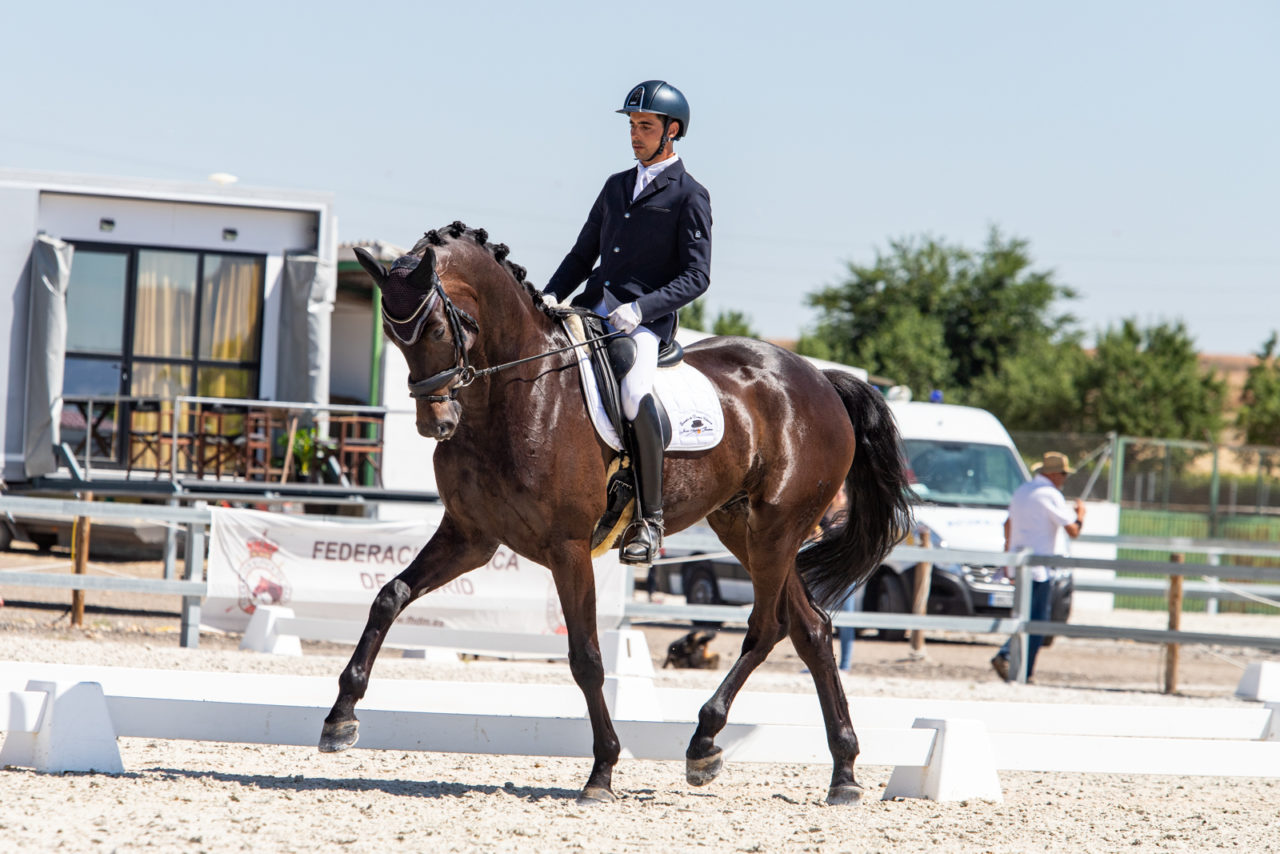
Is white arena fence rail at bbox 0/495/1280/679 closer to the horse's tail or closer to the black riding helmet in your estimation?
the horse's tail

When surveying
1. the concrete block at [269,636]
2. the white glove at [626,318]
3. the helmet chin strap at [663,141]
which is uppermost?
the helmet chin strap at [663,141]

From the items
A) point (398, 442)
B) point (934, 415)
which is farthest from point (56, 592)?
point (934, 415)

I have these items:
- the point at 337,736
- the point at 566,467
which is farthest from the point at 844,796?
the point at 337,736

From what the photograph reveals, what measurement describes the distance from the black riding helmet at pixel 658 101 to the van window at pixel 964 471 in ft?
33.5

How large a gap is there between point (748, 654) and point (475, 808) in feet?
4.78

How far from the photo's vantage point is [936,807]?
521cm

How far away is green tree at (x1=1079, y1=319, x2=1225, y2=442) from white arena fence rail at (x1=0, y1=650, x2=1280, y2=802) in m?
39.2

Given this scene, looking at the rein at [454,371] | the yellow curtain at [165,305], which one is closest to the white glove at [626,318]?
the rein at [454,371]

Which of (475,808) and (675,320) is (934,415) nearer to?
(675,320)

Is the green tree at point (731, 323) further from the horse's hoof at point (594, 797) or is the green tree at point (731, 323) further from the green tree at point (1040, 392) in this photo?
the horse's hoof at point (594, 797)

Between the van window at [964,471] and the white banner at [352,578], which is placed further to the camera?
the van window at [964,471]

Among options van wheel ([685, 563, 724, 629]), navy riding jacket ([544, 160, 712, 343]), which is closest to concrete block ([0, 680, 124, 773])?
navy riding jacket ([544, 160, 712, 343])

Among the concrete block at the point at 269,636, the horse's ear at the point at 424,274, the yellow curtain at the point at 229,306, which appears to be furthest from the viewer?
the yellow curtain at the point at 229,306

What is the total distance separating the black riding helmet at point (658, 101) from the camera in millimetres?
5329
